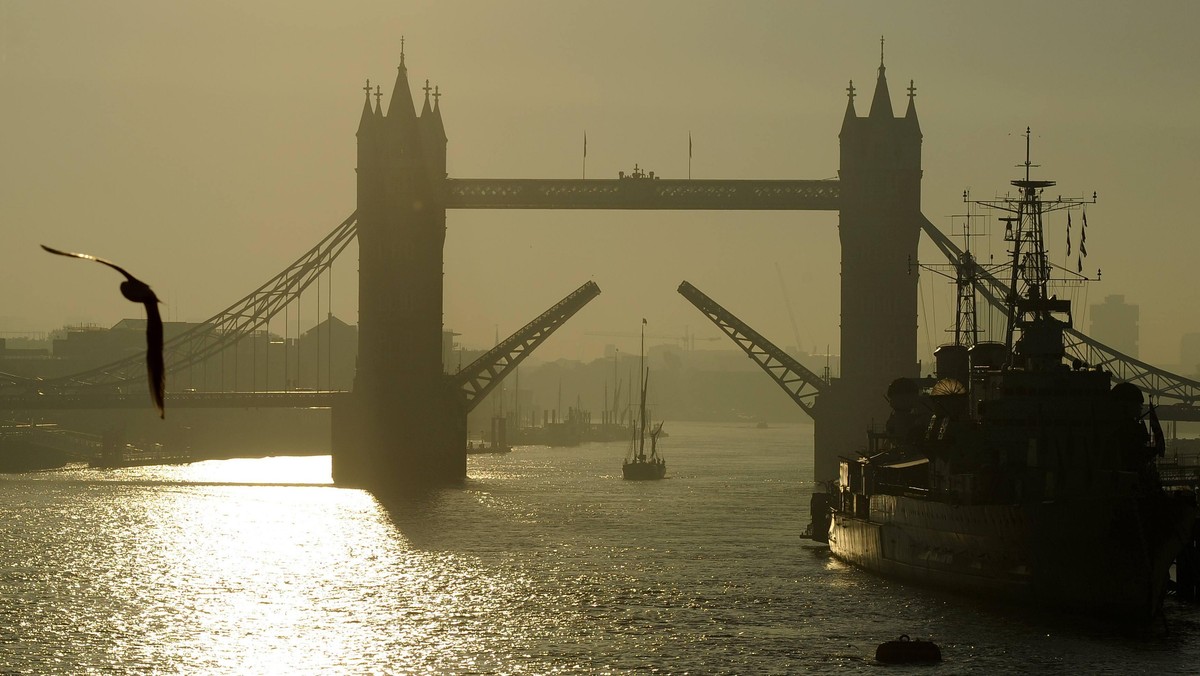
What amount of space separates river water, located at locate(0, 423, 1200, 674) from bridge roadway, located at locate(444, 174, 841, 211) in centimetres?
1815

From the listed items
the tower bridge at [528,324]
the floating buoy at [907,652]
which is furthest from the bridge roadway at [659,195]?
the floating buoy at [907,652]

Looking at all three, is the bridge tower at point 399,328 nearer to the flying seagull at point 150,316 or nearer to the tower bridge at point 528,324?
the tower bridge at point 528,324

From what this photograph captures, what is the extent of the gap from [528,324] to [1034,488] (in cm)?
5889

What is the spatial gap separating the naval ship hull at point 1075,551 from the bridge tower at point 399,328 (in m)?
54.5

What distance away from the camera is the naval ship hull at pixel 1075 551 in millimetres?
47406

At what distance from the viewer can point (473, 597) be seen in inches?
2135

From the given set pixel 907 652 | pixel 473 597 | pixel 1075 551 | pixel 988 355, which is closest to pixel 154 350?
pixel 907 652

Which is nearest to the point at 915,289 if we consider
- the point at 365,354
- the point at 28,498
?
the point at 365,354

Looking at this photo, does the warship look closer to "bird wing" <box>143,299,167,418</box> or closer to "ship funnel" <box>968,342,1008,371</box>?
"ship funnel" <box>968,342,1008,371</box>

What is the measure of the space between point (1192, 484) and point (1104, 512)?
14.4 meters

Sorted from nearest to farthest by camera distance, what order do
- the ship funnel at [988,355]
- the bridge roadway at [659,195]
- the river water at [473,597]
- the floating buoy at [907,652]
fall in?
the floating buoy at [907,652] < the river water at [473,597] < the ship funnel at [988,355] < the bridge roadway at [659,195]

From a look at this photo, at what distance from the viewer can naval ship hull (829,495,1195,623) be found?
47.4 metres

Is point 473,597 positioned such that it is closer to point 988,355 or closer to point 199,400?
point 988,355

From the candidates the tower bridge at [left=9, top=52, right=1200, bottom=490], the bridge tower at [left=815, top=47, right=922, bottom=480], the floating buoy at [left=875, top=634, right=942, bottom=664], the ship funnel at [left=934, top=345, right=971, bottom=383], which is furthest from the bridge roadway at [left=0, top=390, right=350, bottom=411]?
the floating buoy at [left=875, top=634, right=942, bottom=664]
